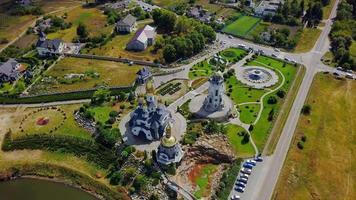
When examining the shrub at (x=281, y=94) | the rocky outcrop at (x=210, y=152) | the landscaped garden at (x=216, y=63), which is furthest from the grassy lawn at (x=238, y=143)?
the landscaped garden at (x=216, y=63)

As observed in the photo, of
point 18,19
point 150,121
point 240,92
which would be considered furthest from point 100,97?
point 18,19

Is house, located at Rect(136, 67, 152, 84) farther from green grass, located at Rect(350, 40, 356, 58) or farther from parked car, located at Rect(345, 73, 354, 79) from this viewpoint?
green grass, located at Rect(350, 40, 356, 58)

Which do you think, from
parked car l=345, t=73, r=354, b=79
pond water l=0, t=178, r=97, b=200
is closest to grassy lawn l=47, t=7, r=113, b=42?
pond water l=0, t=178, r=97, b=200

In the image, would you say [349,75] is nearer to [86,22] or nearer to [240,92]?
[240,92]

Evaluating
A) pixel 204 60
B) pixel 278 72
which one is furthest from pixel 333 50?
pixel 204 60

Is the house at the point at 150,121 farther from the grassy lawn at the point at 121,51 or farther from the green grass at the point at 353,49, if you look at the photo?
the green grass at the point at 353,49
